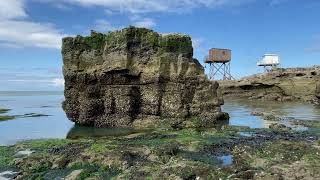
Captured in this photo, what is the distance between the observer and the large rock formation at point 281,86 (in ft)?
300

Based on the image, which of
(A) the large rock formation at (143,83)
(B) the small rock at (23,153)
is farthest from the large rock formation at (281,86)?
(B) the small rock at (23,153)

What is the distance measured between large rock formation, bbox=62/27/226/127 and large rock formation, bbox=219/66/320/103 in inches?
1780

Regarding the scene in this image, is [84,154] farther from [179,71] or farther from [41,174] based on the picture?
[179,71]

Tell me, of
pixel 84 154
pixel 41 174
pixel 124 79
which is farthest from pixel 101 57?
pixel 41 174

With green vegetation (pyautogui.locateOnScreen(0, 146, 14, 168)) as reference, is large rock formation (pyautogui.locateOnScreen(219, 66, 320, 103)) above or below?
above

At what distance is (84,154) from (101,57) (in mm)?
22948

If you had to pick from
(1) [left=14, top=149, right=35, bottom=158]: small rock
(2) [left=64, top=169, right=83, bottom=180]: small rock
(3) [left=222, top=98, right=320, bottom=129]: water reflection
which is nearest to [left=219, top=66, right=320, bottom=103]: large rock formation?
(3) [left=222, top=98, right=320, bottom=129]: water reflection

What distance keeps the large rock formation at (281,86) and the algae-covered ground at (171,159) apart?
5957 centimetres

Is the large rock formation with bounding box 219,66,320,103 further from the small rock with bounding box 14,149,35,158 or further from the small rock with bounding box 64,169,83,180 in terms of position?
the small rock with bounding box 64,169,83,180

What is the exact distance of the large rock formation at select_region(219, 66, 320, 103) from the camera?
91.4 metres

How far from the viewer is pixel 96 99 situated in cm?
4650

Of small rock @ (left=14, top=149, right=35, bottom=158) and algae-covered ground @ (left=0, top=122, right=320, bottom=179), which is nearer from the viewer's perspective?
algae-covered ground @ (left=0, top=122, right=320, bottom=179)

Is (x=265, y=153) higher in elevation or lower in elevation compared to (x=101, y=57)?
lower

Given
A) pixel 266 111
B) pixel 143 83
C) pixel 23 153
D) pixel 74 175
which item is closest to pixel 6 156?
pixel 23 153
